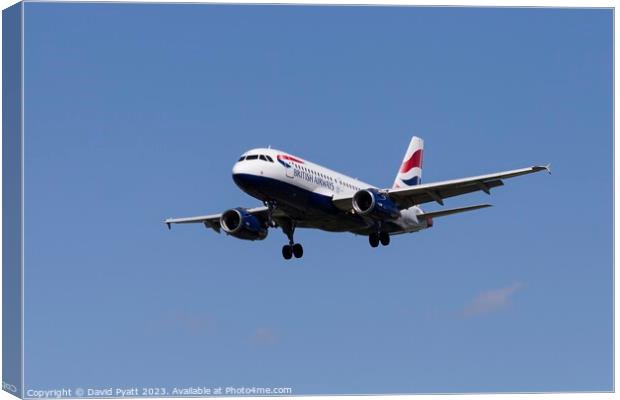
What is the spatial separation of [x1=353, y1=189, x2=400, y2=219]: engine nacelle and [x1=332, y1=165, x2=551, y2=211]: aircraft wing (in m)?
0.54

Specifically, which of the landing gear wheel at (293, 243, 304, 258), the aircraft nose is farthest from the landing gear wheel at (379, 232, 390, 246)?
the aircraft nose

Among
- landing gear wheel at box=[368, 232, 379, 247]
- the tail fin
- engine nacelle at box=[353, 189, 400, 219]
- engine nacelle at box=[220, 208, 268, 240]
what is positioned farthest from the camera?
the tail fin

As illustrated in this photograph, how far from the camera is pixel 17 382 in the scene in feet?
128

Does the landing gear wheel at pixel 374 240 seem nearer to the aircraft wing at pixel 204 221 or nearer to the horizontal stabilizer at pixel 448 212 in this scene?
the horizontal stabilizer at pixel 448 212

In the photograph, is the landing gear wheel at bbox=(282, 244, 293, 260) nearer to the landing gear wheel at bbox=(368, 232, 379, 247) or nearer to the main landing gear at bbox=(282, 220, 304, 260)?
the main landing gear at bbox=(282, 220, 304, 260)

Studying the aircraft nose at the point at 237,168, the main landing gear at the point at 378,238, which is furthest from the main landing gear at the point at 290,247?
the aircraft nose at the point at 237,168

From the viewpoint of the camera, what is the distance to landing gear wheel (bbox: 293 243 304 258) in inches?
2296

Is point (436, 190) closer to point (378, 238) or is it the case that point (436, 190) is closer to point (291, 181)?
point (378, 238)

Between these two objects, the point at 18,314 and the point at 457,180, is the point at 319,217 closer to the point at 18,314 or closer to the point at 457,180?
the point at 457,180

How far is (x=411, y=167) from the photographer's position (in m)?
67.8

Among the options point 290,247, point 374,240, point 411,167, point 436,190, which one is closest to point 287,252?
point 290,247

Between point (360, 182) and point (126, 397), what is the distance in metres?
22.7

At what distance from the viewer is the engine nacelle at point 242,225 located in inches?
2256

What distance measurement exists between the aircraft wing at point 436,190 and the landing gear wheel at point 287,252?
3.33 meters
